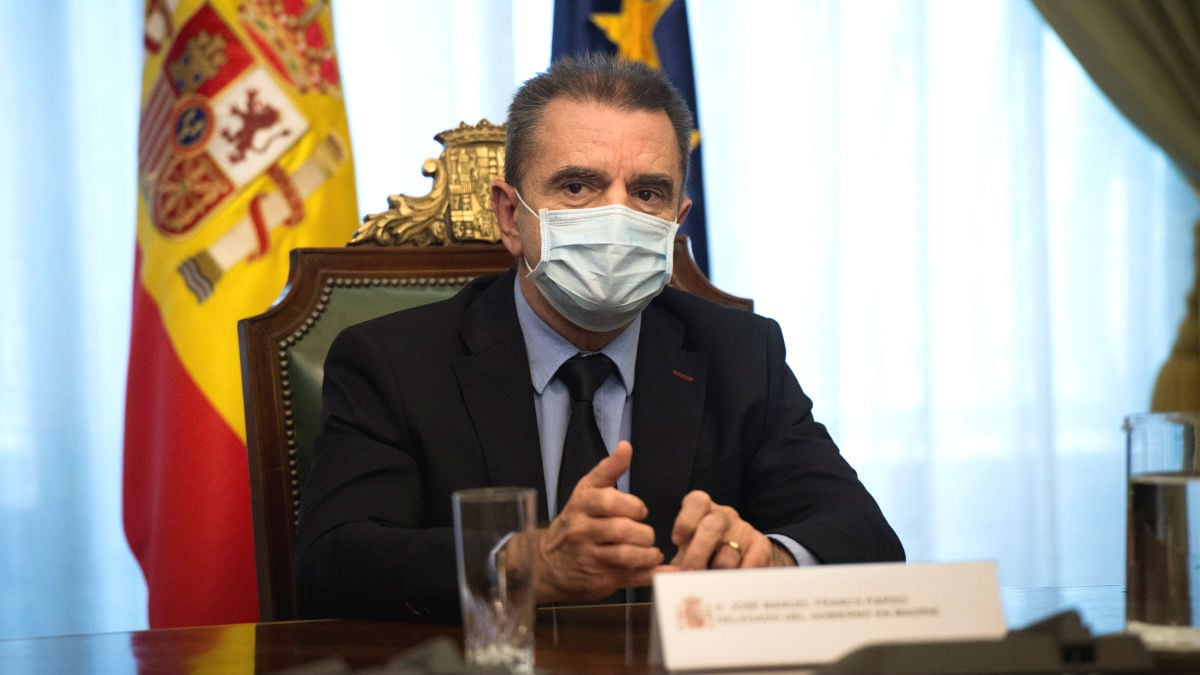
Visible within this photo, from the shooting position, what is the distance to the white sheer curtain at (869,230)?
3359 millimetres

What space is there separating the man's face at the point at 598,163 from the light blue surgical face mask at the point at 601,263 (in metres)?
0.03

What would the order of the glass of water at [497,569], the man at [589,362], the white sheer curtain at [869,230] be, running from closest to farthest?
1. the glass of water at [497,569]
2. the man at [589,362]
3. the white sheer curtain at [869,230]

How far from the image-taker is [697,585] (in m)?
1.13

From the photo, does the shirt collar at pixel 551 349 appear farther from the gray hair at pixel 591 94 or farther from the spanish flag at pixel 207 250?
the spanish flag at pixel 207 250

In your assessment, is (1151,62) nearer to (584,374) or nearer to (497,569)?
(584,374)

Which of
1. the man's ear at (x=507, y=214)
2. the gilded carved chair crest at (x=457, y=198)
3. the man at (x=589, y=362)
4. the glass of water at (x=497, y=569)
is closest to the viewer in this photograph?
the glass of water at (x=497, y=569)

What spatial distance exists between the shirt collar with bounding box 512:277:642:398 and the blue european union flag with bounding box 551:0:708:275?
1.22m

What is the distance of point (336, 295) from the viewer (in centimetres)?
230

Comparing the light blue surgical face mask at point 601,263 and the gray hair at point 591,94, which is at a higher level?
the gray hair at point 591,94

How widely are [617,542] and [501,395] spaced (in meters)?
0.70

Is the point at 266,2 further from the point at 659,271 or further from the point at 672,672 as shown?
the point at 672,672

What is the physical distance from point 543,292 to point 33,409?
6.13ft

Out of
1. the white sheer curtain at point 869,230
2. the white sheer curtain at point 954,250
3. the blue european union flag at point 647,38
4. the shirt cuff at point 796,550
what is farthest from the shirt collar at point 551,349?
the white sheer curtain at point 954,250

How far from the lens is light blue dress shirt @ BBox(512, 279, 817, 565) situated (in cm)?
206
